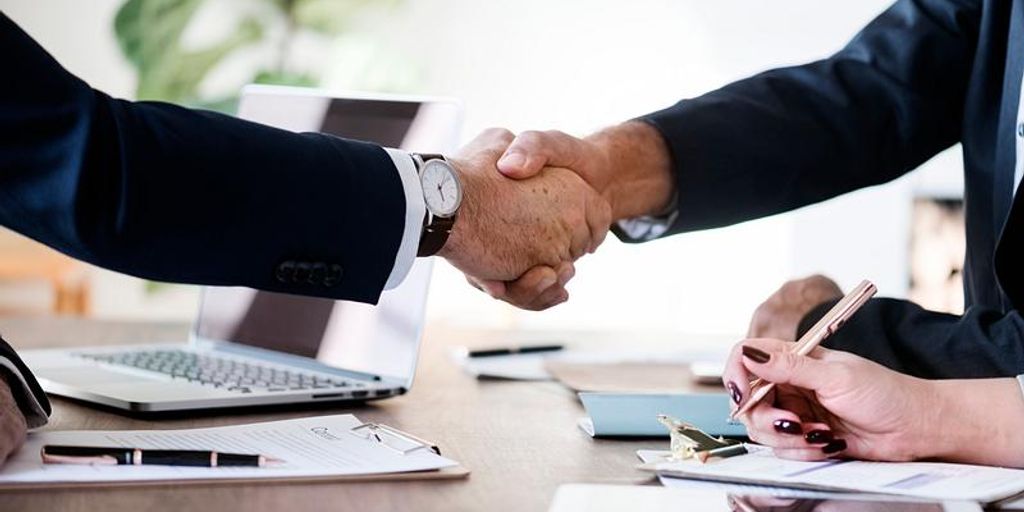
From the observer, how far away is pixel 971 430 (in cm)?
98

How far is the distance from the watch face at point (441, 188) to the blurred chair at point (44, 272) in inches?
128

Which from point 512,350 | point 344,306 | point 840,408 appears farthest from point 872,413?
point 512,350

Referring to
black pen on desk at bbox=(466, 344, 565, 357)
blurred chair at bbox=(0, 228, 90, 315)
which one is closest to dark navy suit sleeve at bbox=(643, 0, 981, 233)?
black pen on desk at bbox=(466, 344, 565, 357)

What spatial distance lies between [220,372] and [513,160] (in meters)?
0.37

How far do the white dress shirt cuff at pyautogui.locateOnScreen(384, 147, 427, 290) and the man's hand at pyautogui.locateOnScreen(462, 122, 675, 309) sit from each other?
228 millimetres

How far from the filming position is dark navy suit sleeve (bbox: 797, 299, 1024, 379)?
111cm

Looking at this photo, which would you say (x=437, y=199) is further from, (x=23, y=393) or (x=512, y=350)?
(x=512, y=350)

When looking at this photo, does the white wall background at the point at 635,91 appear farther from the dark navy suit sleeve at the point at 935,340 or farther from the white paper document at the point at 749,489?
the white paper document at the point at 749,489

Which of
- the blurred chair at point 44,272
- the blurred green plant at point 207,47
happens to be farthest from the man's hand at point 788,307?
the blurred green plant at point 207,47

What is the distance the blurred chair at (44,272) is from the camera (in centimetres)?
426

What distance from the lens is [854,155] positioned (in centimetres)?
161

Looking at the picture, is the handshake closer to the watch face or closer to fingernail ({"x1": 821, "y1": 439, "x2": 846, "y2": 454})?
the watch face

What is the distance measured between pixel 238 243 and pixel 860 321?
1.86 feet

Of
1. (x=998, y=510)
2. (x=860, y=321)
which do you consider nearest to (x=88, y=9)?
(x=860, y=321)
